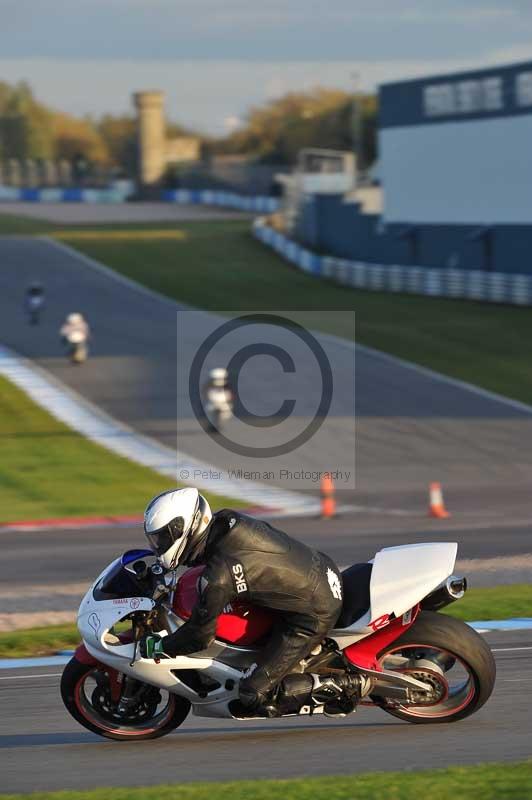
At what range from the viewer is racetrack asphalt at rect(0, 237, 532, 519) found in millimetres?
21109

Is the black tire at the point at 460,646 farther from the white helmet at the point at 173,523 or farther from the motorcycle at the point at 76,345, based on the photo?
the motorcycle at the point at 76,345

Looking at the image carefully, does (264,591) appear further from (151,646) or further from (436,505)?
(436,505)

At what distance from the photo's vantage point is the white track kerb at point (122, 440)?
2027 centimetres

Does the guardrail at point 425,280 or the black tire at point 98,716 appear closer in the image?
the black tire at point 98,716

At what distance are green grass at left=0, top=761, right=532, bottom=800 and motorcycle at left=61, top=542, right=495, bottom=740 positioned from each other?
2.78 feet

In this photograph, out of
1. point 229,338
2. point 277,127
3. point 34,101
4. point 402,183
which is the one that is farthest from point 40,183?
point 34,101

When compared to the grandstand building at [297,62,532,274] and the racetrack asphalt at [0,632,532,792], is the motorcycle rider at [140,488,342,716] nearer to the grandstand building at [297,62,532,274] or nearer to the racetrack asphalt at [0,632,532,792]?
the racetrack asphalt at [0,632,532,792]

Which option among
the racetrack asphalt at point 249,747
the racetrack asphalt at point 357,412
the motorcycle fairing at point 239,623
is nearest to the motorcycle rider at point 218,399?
the racetrack asphalt at point 357,412

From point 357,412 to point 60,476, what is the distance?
7280 millimetres

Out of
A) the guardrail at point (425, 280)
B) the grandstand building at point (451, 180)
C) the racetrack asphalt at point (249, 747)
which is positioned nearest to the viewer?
the racetrack asphalt at point (249, 747)

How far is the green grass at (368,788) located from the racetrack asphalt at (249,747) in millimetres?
322

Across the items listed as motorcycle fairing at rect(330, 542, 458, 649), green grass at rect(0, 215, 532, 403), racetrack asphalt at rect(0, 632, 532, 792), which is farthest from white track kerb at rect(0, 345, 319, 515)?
motorcycle fairing at rect(330, 542, 458, 649)

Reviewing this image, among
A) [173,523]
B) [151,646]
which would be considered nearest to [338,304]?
→ [151,646]

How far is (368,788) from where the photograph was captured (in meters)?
6.20
